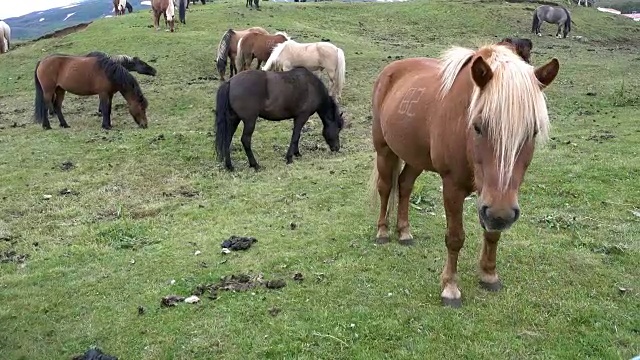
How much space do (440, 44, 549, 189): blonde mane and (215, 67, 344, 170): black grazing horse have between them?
563cm

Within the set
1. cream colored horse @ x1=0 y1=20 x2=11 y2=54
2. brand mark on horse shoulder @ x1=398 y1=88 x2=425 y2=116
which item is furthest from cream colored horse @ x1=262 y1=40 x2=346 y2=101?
cream colored horse @ x1=0 y1=20 x2=11 y2=54

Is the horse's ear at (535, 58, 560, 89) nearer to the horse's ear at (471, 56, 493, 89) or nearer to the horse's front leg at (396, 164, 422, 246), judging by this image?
the horse's ear at (471, 56, 493, 89)

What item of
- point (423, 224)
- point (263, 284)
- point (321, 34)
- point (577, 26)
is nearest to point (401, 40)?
point (321, 34)

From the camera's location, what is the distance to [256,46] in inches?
611

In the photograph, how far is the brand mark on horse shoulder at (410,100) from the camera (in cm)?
442

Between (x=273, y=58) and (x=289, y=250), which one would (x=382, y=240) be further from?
(x=273, y=58)

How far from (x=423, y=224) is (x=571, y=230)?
4.99ft

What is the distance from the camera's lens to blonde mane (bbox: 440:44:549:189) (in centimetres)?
315

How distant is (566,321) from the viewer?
12.9ft

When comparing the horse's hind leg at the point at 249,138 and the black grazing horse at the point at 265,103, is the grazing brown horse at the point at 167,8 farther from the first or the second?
the horse's hind leg at the point at 249,138

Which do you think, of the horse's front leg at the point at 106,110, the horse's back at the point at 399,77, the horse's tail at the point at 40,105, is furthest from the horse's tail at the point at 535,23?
the horse's back at the point at 399,77

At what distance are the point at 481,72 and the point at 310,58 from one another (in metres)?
11.0

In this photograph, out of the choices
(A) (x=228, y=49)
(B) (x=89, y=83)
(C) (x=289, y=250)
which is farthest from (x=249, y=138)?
(A) (x=228, y=49)

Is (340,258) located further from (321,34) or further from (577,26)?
(577,26)
